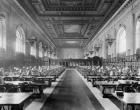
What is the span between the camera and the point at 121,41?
71.1 ft

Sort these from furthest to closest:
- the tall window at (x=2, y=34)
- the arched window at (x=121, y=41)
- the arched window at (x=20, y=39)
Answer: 1. the arched window at (x=121, y=41)
2. the arched window at (x=20, y=39)
3. the tall window at (x=2, y=34)

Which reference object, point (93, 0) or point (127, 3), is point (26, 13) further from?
point (127, 3)

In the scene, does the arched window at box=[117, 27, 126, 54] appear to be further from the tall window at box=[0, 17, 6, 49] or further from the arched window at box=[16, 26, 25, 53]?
the tall window at box=[0, 17, 6, 49]

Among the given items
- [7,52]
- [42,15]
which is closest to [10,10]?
[7,52]

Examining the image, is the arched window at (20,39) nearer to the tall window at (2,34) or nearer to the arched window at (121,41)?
the tall window at (2,34)

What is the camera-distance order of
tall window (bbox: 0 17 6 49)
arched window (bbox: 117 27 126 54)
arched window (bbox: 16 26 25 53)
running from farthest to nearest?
arched window (bbox: 117 27 126 54) → arched window (bbox: 16 26 25 53) → tall window (bbox: 0 17 6 49)

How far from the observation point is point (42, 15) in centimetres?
2052

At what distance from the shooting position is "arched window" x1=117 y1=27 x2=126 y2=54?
2080cm

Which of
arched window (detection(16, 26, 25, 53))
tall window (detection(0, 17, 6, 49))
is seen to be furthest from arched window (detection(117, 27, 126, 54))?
tall window (detection(0, 17, 6, 49))

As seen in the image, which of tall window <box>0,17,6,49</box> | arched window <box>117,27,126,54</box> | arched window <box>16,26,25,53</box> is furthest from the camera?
arched window <box>117,27,126,54</box>

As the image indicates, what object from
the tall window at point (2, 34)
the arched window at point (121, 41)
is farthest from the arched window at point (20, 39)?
the arched window at point (121, 41)

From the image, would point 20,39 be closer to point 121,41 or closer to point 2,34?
point 2,34

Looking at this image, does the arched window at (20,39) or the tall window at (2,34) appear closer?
the tall window at (2,34)

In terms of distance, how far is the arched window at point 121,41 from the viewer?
2080cm
